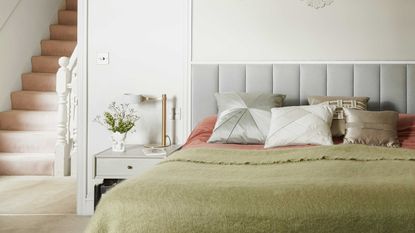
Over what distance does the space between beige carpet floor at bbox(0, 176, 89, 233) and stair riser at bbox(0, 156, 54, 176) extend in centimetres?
10

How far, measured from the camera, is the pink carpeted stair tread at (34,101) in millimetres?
5957

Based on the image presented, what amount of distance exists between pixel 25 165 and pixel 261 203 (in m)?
3.96

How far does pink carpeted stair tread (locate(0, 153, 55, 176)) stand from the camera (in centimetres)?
529

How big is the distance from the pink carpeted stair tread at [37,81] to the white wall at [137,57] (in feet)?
7.28

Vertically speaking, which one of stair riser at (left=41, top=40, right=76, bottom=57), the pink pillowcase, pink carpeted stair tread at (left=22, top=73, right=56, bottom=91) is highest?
stair riser at (left=41, top=40, right=76, bottom=57)

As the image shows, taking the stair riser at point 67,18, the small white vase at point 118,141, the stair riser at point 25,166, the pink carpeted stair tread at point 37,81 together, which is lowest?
the stair riser at point 25,166

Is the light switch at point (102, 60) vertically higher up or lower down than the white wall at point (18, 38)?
lower down

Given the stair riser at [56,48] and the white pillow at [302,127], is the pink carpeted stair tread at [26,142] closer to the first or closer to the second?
the stair riser at [56,48]

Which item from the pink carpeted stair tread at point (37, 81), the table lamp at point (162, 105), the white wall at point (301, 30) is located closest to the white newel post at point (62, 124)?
the pink carpeted stair tread at point (37, 81)

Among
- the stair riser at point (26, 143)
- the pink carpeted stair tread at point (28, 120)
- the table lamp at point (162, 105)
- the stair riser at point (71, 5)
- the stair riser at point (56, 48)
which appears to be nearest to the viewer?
the table lamp at point (162, 105)

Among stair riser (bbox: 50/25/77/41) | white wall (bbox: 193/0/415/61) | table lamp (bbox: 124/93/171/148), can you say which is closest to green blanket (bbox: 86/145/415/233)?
table lamp (bbox: 124/93/171/148)

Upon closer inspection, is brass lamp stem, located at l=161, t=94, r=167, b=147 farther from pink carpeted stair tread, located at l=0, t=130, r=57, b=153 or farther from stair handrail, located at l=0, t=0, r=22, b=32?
stair handrail, located at l=0, t=0, r=22, b=32

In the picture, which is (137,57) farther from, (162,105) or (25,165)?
(25,165)

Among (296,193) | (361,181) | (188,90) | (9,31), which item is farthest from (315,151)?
(9,31)
